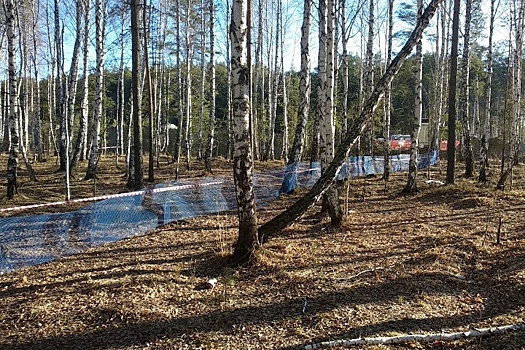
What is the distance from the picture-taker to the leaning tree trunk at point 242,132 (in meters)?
5.21

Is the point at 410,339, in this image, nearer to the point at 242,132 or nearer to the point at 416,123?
the point at 242,132

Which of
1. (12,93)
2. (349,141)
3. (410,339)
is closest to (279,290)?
(410,339)

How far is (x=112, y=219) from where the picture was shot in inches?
307

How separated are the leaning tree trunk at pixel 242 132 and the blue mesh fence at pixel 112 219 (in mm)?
3097

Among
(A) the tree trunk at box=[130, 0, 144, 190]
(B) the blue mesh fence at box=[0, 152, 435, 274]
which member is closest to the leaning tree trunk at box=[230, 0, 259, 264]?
(B) the blue mesh fence at box=[0, 152, 435, 274]

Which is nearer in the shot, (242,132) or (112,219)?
(242,132)

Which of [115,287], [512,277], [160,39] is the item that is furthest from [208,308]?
[160,39]

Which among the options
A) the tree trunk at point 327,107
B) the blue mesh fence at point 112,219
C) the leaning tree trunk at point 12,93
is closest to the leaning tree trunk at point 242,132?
the tree trunk at point 327,107

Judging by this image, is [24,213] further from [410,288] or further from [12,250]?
[410,288]

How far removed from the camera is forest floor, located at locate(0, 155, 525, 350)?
378 cm

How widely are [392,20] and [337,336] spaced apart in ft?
46.8

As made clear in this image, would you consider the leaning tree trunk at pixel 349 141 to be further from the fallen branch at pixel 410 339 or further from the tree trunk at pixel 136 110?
the tree trunk at pixel 136 110

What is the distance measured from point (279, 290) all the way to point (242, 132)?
2052 millimetres

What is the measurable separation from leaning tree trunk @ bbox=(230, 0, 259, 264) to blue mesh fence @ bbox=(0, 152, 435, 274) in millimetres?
3097
